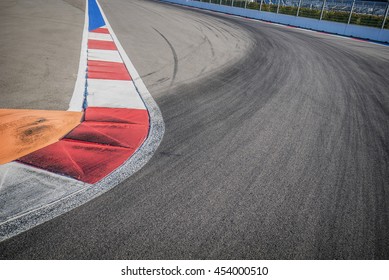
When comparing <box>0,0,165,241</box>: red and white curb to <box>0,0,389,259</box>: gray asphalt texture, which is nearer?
<box>0,0,389,259</box>: gray asphalt texture

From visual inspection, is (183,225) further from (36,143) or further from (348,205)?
(36,143)

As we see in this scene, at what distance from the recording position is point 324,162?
3314 millimetres

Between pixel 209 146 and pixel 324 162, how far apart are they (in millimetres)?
1512

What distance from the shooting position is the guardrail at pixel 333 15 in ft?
60.6

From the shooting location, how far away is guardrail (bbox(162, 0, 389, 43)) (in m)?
18.5

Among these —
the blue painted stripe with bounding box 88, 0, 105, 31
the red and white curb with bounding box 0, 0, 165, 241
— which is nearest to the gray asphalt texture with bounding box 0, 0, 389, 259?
the red and white curb with bounding box 0, 0, 165, 241

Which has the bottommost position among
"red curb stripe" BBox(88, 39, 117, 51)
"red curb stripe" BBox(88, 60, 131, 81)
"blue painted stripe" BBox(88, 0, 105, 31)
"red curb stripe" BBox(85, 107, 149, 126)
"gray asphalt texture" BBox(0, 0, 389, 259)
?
"gray asphalt texture" BBox(0, 0, 389, 259)

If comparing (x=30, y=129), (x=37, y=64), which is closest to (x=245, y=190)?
(x=30, y=129)

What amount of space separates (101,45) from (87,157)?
21.9ft

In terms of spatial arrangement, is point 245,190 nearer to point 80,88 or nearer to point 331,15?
point 80,88

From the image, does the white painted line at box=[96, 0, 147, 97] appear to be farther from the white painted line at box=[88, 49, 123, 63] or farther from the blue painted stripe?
the blue painted stripe

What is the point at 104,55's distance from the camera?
290 inches

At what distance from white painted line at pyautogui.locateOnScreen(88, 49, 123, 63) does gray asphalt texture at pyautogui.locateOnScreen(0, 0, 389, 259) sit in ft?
8.02
